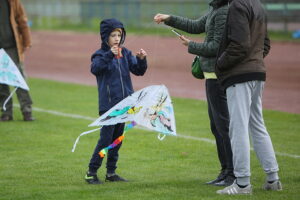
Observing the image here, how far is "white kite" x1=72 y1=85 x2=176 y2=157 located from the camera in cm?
780

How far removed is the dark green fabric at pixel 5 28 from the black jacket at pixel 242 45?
6548 mm

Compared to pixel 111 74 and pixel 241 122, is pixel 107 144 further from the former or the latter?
pixel 241 122

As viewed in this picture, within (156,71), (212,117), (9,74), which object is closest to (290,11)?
(156,71)

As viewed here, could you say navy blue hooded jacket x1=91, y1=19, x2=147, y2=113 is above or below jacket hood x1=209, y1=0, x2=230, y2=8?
below

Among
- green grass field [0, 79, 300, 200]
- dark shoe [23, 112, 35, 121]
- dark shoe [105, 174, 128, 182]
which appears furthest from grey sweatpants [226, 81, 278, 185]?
dark shoe [23, 112, 35, 121]

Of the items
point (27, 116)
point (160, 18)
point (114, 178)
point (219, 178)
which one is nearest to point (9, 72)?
point (27, 116)

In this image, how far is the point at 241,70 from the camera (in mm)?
7234

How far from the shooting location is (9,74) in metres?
11.7

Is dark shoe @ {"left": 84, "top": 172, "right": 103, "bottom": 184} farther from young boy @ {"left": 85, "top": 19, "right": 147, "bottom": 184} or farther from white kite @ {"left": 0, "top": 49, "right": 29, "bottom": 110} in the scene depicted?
white kite @ {"left": 0, "top": 49, "right": 29, "bottom": 110}

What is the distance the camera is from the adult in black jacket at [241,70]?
279 inches

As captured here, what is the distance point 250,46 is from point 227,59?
0.79 ft

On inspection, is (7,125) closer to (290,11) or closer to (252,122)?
(252,122)

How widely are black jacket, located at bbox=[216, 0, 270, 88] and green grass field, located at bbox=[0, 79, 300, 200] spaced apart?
3.78ft

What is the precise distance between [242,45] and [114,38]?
1.54 m
